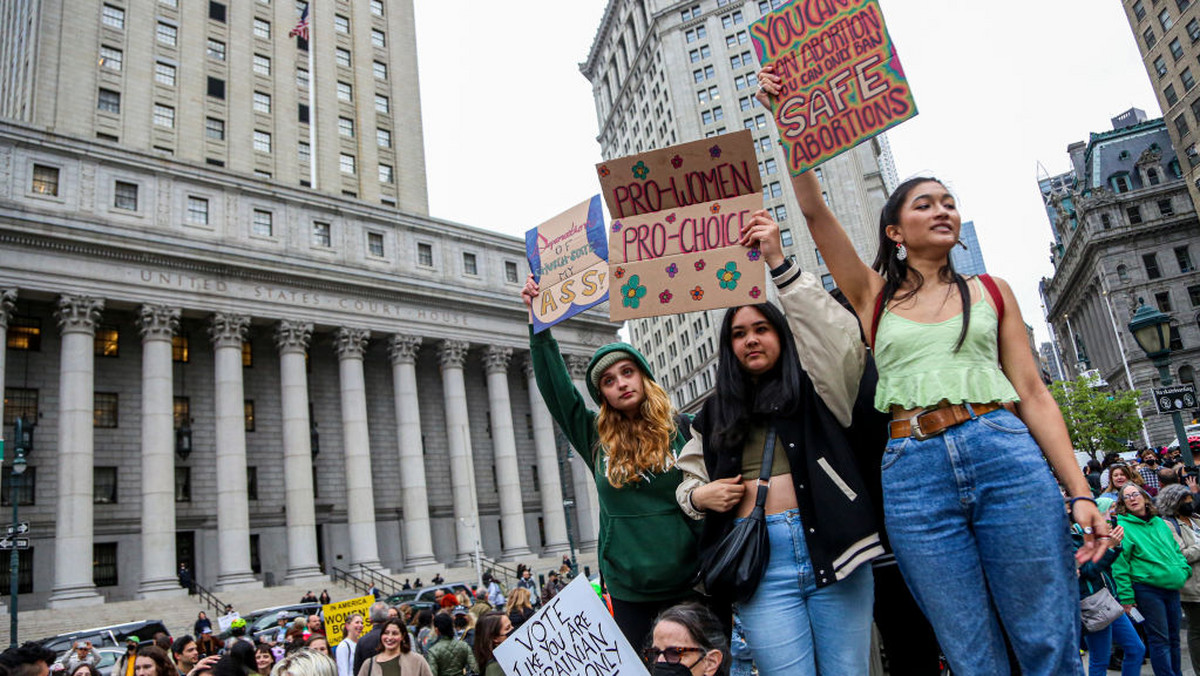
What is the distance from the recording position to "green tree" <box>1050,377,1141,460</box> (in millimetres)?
69312

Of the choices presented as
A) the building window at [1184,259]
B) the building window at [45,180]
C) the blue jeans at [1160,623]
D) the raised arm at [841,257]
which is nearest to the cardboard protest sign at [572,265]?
the raised arm at [841,257]

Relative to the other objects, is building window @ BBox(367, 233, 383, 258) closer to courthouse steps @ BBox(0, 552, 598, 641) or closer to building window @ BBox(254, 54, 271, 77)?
building window @ BBox(254, 54, 271, 77)

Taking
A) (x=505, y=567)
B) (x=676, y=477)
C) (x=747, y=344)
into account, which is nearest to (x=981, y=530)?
(x=747, y=344)

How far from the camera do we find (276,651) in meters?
15.7

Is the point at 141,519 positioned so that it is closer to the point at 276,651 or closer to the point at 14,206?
the point at 14,206

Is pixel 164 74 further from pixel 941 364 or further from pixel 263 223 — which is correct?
pixel 941 364

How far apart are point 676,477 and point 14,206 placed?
3639 centimetres

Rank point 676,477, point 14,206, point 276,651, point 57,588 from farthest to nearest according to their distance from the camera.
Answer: point 14,206 → point 57,588 → point 276,651 → point 676,477

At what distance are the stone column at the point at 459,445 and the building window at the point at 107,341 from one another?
15.6 m

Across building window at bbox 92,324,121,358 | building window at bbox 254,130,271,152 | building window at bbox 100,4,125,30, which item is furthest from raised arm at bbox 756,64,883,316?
building window at bbox 100,4,125,30

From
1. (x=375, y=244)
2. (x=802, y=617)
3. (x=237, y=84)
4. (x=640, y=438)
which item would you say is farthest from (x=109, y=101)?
(x=802, y=617)

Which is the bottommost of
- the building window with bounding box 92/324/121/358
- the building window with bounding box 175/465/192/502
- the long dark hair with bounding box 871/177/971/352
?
the long dark hair with bounding box 871/177/971/352

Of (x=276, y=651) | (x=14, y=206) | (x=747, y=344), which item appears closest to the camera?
(x=747, y=344)

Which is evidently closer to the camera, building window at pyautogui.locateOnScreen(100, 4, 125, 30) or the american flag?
building window at pyautogui.locateOnScreen(100, 4, 125, 30)
